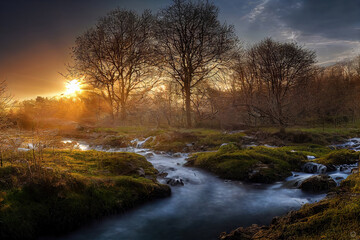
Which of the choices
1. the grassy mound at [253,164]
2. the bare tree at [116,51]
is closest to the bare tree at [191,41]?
the bare tree at [116,51]

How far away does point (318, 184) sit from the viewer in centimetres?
679

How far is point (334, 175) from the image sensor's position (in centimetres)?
779

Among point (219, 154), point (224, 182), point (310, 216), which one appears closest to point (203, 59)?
point (219, 154)

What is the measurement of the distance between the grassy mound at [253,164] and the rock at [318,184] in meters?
1.19

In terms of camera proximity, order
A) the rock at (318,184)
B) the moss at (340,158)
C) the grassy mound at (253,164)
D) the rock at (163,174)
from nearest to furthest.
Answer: the rock at (318,184)
the grassy mound at (253,164)
the rock at (163,174)
the moss at (340,158)

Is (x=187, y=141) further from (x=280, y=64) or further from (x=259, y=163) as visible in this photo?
(x=280, y=64)

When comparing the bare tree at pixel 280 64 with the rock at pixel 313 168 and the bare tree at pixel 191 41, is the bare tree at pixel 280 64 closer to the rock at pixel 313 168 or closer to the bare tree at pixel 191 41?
the bare tree at pixel 191 41

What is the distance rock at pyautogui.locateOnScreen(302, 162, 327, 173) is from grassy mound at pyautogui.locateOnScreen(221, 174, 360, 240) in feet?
→ 15.7

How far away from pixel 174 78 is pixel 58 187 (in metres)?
21.9

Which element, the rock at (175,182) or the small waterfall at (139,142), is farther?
the small waterfall at (139,142)

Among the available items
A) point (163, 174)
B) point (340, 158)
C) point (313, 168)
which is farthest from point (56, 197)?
point (340, 158)

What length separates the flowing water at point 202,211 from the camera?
5125 millimetres

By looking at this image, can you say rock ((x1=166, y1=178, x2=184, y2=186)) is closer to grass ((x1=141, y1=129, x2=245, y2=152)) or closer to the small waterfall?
grass ((x1=141, y1=129, x2=245, y2=152))

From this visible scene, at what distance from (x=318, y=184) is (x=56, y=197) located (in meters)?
6.78
